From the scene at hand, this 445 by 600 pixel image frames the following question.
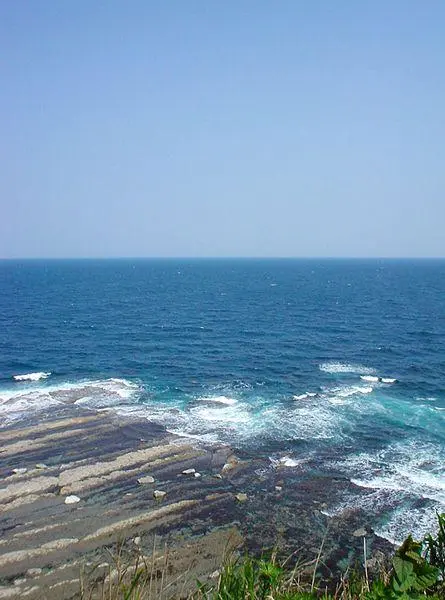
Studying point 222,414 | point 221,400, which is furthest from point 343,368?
point 222,414

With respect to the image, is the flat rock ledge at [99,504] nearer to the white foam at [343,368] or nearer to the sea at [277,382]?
the sea at [277,382]

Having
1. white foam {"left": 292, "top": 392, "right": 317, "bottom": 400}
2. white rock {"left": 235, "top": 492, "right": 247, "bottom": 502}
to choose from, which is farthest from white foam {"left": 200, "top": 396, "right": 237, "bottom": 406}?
white rock {"left": 235, "top": 492, "right": 247, "bottom": 502}

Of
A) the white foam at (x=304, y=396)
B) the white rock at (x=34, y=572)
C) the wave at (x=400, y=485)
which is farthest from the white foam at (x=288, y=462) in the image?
the white rock at (x=34, y=572)

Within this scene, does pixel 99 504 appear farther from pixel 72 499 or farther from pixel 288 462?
pixel 288 462

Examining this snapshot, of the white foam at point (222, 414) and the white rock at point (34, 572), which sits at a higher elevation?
the white foam at point (222, 414)

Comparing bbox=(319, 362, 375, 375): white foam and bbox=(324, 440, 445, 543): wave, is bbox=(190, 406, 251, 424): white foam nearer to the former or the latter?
bbox=(324, 440, 445, 543): wave

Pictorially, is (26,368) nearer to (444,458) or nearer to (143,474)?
(143,474)
